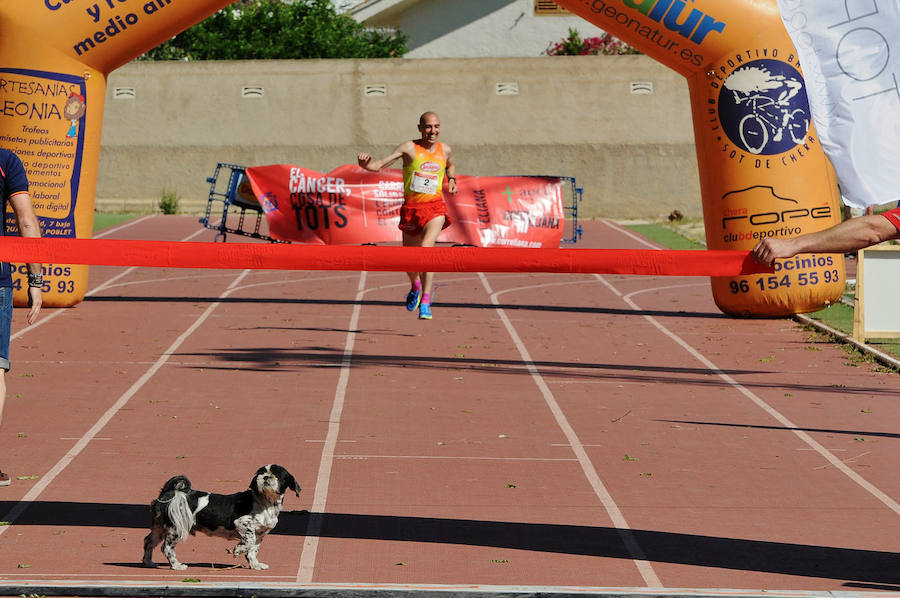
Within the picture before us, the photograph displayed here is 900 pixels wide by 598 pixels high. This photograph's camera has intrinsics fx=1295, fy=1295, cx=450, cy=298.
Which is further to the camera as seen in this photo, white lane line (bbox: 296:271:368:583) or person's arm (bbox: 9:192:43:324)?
person's arm (bbox: 9:192:43:324)

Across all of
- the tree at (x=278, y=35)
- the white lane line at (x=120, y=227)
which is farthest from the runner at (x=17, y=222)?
the tree at (x=278, y=35)

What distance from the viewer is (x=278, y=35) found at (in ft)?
131

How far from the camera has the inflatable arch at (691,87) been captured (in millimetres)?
12445

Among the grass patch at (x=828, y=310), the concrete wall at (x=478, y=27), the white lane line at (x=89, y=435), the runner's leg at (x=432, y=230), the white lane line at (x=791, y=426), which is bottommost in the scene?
the white lane line at (x=89, y=435)

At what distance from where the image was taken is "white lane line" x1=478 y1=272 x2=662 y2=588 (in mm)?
5562

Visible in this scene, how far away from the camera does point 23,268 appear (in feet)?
42.2

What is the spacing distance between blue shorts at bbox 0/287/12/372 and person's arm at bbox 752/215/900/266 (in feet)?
11.9

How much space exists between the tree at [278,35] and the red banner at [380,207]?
68.3 ft

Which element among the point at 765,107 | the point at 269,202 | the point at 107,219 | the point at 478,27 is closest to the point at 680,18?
the point at 765,107

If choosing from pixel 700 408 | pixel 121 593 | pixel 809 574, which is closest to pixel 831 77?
pixel 809 574

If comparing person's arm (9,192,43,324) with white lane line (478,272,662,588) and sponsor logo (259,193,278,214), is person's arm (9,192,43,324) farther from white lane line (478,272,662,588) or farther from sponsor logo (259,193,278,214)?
sponsor logo (259,193,278,214)

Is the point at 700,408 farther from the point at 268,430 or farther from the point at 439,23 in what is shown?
the point at 439,23

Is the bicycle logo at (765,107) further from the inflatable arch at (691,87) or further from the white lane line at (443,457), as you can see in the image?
the white lane line at (443,457)

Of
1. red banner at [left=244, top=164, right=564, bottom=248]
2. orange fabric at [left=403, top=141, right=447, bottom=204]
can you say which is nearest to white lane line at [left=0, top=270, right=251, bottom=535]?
orange fabric at [left=403, top=141, right=447, bottom=204]
